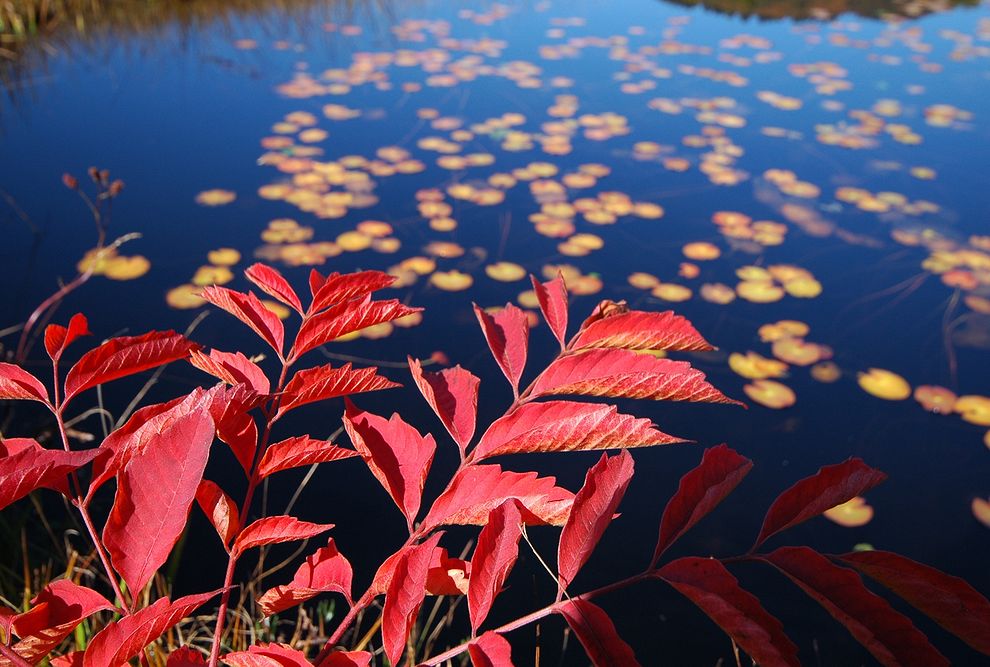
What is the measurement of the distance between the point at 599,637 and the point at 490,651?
0.06m

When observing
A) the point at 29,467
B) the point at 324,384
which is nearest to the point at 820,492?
the point at 324,384

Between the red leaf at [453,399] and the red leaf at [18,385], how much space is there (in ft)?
0.79

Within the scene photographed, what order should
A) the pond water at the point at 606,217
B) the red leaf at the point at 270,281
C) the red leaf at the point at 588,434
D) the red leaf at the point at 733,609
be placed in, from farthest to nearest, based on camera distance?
the pond water at the point at 606,217, the red leaf at the point at 270,281, the red leaf at the point at 588,434, the red leaf at the point at 733,609

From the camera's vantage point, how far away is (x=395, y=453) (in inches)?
19.6

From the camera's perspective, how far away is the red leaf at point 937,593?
0.35m

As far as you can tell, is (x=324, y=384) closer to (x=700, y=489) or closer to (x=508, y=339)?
(x=508, y=339)

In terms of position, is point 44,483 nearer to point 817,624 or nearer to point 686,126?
point 817,624

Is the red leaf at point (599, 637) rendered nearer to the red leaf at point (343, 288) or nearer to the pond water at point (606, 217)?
the red leaf at point (343, 288)

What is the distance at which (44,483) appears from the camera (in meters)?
0.38

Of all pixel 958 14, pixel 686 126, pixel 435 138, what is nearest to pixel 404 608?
pixel 435 138

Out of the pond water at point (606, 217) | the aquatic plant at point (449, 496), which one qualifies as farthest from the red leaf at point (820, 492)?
the pond water at point (606, 217)

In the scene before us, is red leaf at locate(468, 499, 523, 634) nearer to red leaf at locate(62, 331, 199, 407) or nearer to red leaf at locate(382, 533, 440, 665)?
red leaf at locate(382, 533, 440, 665)

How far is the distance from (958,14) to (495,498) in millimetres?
6878

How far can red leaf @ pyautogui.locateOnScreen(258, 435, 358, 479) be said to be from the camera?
1.50ft
